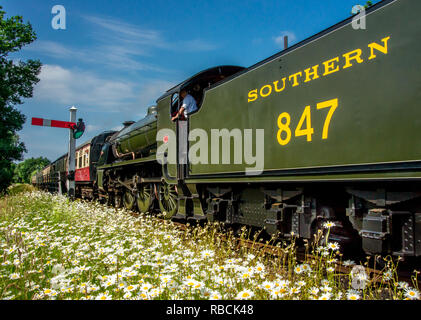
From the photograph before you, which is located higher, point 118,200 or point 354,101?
point 354,101

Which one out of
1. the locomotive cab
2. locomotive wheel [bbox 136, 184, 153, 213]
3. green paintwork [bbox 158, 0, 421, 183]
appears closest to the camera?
green paintwork [bbox 158, 0, 421, 183]

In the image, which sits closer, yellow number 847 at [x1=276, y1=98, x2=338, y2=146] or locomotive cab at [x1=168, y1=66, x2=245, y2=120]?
yellow number 847 at [x1=276, y1=98, x2=338, y2=146]

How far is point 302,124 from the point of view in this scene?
3615 mm

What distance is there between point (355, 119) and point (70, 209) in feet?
Answer: 22.2

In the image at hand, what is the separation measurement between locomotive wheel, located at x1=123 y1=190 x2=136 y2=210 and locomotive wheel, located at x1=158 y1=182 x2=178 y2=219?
7.56 ft

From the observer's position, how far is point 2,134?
48.8ft

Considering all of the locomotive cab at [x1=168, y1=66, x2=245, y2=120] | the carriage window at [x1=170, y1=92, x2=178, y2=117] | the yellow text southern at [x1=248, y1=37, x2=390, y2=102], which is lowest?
the yellow text southern at [x1=248, y1=37, x2=390, y2=102]

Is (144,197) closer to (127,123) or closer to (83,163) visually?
(127,123)

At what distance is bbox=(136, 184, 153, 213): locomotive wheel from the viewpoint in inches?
335

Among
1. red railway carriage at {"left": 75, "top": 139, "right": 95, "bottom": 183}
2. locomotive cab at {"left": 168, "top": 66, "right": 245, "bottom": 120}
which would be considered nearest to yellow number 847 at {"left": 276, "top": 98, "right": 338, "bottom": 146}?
locomotive cab at {"left": 168, "top": 66, "right": 245, "bottom": 120}

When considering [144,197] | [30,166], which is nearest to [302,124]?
[144,197]

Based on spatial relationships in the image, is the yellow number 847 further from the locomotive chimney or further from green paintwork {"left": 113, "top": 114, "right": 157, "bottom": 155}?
the locomotive chimney

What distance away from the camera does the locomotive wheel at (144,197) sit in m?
8.52

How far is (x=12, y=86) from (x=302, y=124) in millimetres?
18495
